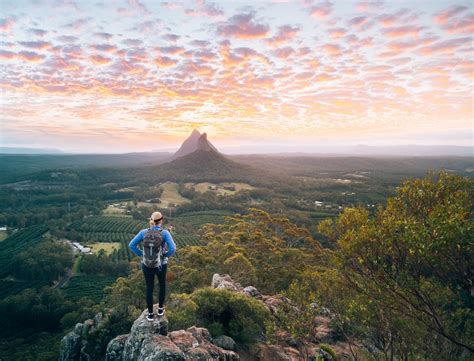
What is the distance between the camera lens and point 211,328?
48.1ft

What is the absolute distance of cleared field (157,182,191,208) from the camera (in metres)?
144

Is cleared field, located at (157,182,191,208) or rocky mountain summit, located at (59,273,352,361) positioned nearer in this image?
rocky mountain summit, located at (59,273,352,361)

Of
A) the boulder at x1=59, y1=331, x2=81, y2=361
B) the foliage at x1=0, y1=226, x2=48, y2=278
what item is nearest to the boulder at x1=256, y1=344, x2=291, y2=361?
the boulder at x1=59, y1=331, x2=81, y2=361

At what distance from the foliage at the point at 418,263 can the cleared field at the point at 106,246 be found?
88.4 meters

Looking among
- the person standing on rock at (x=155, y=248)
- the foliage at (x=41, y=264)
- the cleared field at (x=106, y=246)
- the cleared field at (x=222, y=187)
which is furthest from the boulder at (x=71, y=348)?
the cleared field at (x=222, y=187)

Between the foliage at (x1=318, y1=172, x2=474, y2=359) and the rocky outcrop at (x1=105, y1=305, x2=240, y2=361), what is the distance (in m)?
6.28

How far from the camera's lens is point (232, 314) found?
16.2 m

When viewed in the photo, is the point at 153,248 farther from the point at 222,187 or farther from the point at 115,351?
the point at 222,187

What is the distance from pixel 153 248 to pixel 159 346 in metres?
3.52

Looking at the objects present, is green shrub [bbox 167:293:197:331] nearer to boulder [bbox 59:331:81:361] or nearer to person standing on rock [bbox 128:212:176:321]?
person standing on rock [bbox 128:212:176:321]

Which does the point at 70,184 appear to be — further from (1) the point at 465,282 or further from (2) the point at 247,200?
(1) the point at 465,282

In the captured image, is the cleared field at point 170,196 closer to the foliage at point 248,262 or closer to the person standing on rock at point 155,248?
the foliage at point 248,262

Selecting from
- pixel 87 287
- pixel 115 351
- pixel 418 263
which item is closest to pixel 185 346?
pixel 115 351

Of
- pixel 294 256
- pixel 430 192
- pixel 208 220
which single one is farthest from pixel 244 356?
pixel 208 220
